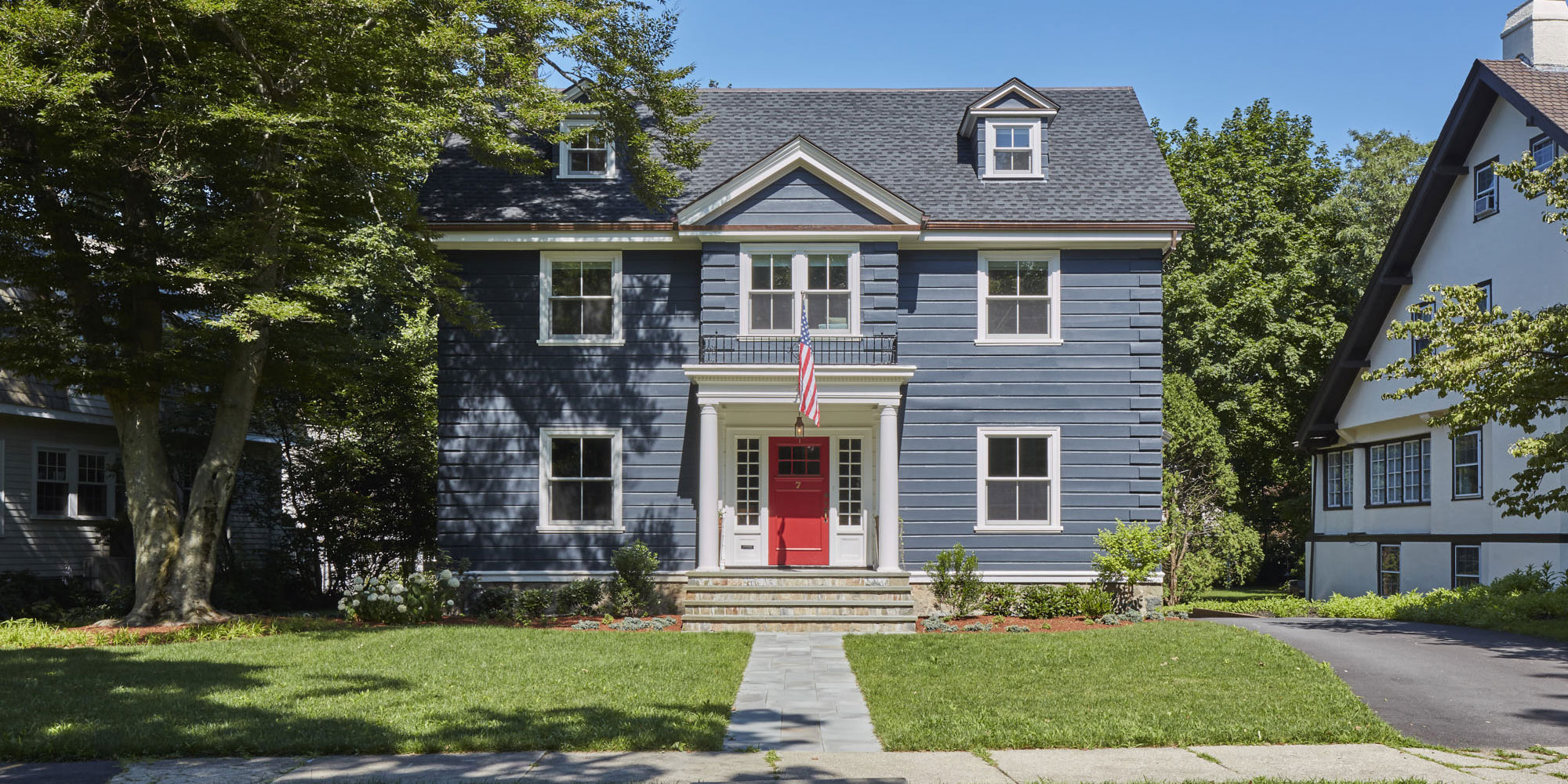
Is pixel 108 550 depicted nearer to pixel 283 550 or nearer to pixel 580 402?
pixel 283 550

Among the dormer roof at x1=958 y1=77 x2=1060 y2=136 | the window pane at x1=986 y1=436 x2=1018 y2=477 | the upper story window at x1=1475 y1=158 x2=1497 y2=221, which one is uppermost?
the dormer roof at x1=958 y1=77 x2=1060 y2=136

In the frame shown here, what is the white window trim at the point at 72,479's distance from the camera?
67.5 ft

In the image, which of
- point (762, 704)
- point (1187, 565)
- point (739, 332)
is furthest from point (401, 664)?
point (1187, 565)

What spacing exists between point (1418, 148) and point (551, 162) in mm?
28050

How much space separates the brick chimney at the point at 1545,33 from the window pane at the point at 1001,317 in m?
12.1

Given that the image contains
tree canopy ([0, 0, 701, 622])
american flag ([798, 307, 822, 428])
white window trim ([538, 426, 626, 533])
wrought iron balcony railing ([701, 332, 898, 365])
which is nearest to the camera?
tree canopy ([0, 0, 701, 622])

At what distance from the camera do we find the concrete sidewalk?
7.34 meters

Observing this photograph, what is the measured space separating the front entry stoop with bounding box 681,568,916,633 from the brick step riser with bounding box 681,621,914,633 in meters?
0.01

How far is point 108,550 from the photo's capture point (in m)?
22.1

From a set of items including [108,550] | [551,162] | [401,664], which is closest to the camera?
[401,664]

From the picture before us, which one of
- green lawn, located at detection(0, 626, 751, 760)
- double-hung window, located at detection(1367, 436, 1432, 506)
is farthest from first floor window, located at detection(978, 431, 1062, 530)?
double-hung window, located at detection(1367, 436, 1432, 506)

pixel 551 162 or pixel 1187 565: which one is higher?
pixel 551 162

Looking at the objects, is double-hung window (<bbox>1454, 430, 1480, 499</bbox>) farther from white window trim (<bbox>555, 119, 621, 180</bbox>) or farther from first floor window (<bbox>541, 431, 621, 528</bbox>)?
white window trim (<bbox>555, 119, 621, 180</bbox>)

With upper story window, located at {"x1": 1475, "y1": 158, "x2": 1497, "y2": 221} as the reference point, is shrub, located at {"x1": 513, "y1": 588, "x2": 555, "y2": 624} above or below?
below
